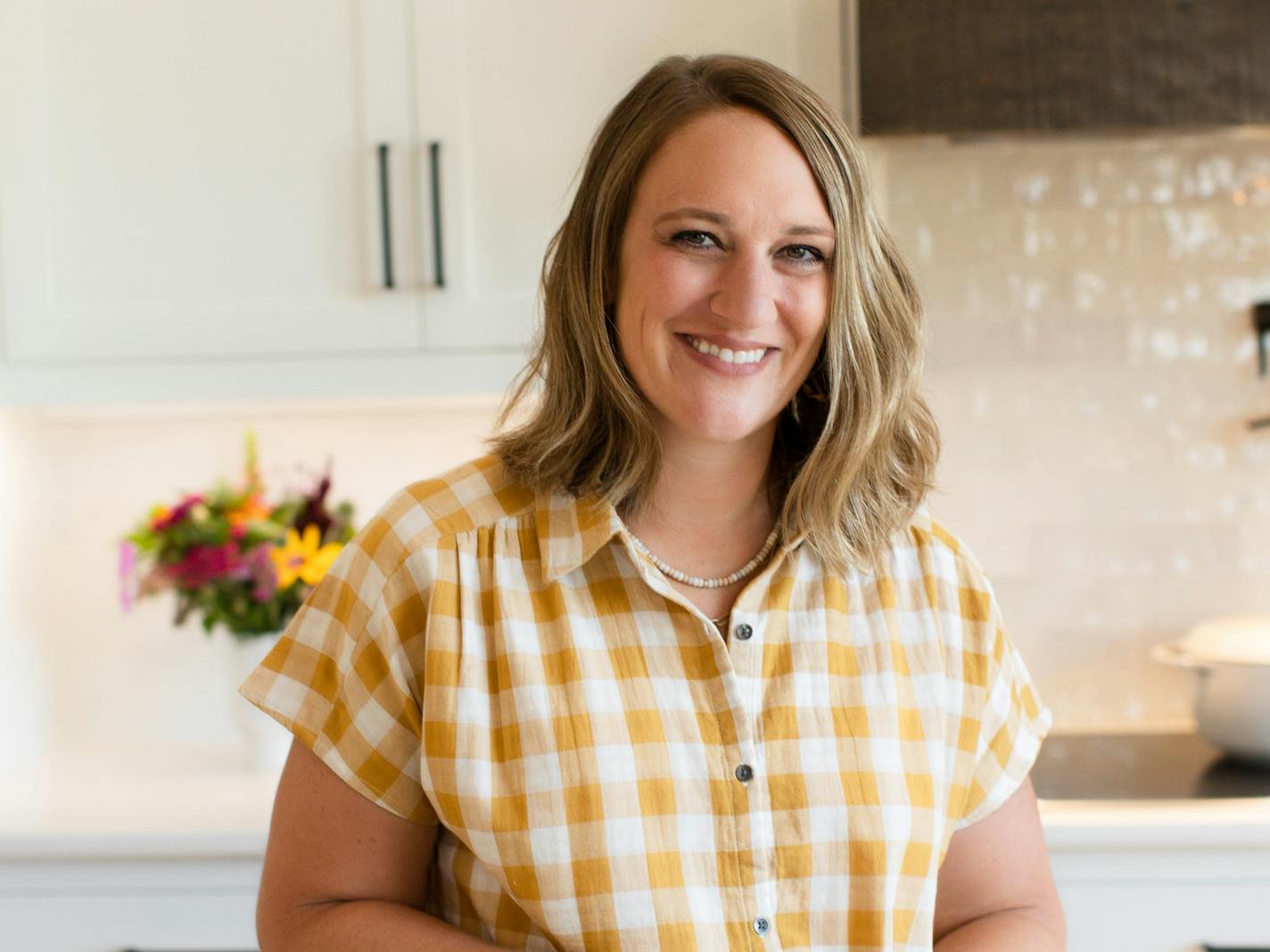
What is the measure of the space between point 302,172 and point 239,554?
0.56 metres

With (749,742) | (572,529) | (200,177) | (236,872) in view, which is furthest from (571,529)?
(200,177)

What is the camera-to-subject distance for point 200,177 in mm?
1843

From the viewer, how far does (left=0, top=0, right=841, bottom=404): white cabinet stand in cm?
182

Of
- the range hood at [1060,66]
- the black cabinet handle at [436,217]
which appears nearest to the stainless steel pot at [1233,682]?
the range hood at [1060,66]

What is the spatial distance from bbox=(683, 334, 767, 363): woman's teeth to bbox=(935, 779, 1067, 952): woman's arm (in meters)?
0.45

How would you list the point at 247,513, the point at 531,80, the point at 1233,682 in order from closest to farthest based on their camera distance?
1. the point at 1233,682
2. the point at 531,80
3. the point at 247,513

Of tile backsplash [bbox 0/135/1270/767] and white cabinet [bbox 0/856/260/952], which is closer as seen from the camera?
white cabinet [bbox 0/856/260/952]

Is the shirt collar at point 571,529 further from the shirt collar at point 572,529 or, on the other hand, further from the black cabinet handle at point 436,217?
the black cabinet handle at point 436,217

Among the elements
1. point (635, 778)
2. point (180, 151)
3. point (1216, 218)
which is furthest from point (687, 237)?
point (1216, 218)

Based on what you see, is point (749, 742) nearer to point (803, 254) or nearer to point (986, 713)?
point (986, 713)

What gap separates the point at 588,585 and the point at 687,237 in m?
0.29

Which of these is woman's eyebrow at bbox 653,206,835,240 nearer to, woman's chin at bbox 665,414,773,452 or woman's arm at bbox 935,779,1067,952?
woman's chin at bbox 665,414,773,452

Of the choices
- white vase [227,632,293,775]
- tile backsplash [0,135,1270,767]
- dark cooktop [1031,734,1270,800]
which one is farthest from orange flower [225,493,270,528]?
dark cooktop [1031,734,1270,800]

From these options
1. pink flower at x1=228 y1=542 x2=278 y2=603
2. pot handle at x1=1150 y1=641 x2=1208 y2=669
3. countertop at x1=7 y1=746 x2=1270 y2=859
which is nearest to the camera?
countertop at x1=7 y1=746 x2=1270 y2=859
